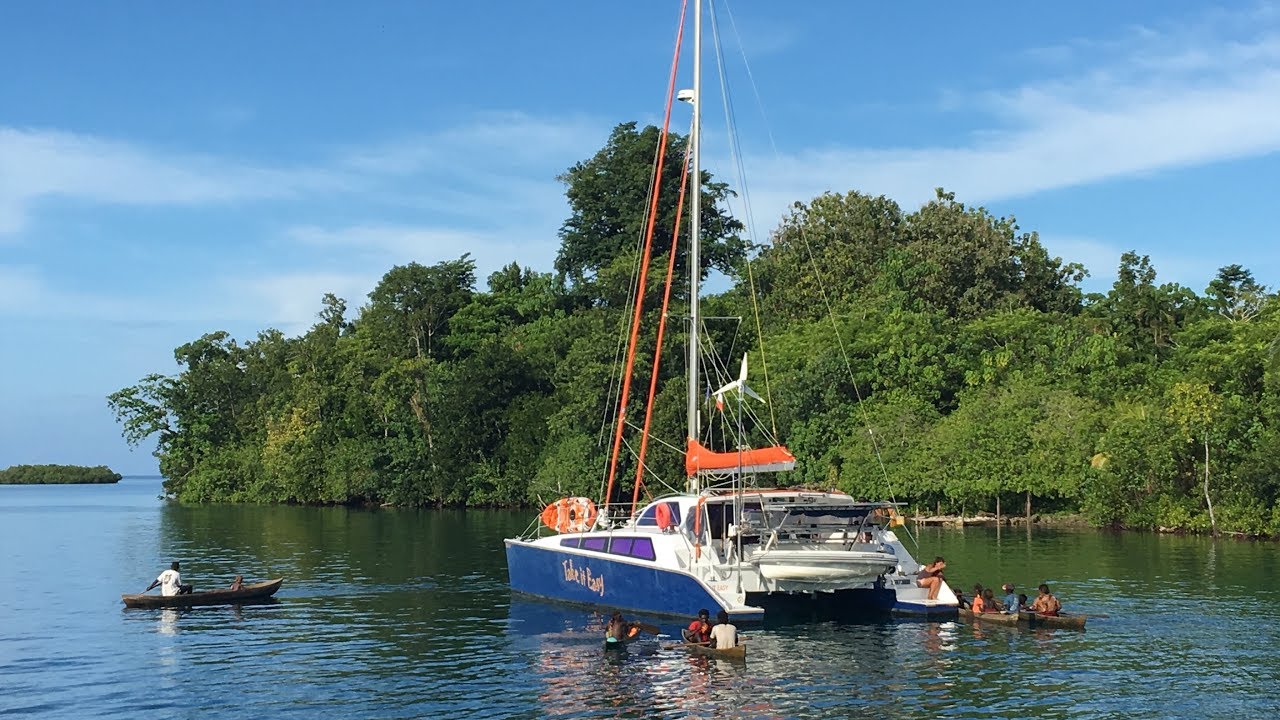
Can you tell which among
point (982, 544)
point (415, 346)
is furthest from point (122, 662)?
point (415, 346)

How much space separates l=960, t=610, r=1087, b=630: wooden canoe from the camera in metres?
33.0

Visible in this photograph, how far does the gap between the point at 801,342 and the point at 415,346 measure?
4710cm

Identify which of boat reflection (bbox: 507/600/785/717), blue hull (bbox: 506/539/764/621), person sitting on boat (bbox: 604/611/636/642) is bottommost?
boat reflection (bbox: 507/600/785/717)

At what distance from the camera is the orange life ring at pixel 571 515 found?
39.3 m

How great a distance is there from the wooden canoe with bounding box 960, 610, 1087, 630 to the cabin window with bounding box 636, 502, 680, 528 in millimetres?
8642

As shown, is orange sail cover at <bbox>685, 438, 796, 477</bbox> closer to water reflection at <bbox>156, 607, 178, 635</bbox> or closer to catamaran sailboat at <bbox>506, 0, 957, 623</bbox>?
catamaran sailboat at <bbox>506, 0, 957, 623</bbox>

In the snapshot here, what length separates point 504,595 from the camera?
142 ft

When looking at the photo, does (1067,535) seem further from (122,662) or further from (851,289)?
(122,662)

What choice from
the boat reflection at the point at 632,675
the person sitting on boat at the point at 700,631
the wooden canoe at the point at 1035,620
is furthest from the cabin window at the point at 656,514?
the wooden canoe at the point at 1035,620

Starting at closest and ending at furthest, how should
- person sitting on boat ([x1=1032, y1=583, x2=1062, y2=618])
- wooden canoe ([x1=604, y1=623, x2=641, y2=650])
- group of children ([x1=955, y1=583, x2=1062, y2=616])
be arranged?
wooden canoe ([x1=604, y1=623, x2=641, y2=650]) → person sitting on boat ([x1=1032, y1=583, x2=1062, y2=618]) → group of children ([x1=955, y1=583, x2=1062, y2=616])

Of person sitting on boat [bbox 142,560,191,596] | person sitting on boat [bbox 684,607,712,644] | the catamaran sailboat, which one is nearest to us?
person sitting on boat [bbox 684,607,712,644]

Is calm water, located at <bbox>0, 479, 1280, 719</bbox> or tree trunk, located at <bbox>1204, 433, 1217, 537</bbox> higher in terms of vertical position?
tree trunk, located at <bbox>1204, 433, 1217, 537</bbox>

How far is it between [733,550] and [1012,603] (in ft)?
25.7

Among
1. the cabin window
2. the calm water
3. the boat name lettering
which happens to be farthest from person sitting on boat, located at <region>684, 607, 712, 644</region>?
the boat name lettering
